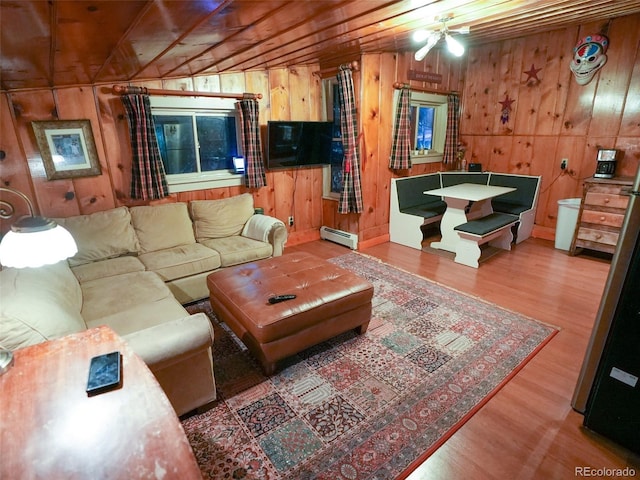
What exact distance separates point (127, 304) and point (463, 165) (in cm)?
508

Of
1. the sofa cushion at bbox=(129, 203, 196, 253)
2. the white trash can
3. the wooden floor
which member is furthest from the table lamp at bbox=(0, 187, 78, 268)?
the white trash can

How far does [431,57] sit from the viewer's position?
470 cm

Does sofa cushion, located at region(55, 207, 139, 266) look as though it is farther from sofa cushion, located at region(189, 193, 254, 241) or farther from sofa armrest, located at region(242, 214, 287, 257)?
sofa armrest, located at region(242, 214, 287, 257)

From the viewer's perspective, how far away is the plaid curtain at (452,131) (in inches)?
200

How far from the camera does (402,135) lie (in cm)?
437

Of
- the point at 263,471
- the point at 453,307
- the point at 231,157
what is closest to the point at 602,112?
the point at 453,307

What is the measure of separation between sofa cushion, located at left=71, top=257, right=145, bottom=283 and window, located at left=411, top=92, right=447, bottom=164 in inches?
154

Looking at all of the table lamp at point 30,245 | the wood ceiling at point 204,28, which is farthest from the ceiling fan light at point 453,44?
the table lamp at point 30,245

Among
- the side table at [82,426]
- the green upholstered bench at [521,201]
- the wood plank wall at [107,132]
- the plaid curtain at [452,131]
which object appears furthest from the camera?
the plaid curtain at [452,131]

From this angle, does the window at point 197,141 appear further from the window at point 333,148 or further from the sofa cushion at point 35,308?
the sofa cushion at point 35,308

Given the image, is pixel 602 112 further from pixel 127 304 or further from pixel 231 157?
pixel 127 304

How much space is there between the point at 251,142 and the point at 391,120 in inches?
72.8

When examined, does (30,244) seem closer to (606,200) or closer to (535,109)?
(606,200)

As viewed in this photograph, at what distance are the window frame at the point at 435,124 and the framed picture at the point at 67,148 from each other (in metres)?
3.95
